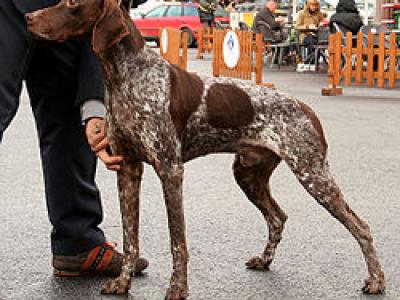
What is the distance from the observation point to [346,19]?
20.8m

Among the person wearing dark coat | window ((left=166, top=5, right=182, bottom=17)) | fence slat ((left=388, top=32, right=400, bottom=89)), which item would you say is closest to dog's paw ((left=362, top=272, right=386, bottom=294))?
fence slat ((left=388, top=32, right=400, bottom=89))

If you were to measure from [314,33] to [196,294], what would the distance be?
19446 mm

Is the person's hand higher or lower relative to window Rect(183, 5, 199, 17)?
higher

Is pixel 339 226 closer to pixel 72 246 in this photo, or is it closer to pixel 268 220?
pixel 268 220

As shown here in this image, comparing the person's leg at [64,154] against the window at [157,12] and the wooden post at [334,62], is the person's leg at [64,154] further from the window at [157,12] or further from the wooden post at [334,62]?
the window at [157,12]

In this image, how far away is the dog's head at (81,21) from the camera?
4004mm

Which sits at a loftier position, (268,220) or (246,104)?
(246,104)

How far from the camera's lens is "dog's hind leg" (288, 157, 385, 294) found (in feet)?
15.1

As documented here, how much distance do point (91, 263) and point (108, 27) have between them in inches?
59.0

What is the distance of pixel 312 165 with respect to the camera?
461 cm

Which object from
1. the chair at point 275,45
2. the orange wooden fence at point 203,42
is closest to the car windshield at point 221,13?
the orange wooden fence at point 203,42

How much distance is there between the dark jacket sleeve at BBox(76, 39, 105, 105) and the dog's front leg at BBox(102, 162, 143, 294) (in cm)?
41

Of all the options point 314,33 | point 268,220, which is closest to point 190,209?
point 268,220

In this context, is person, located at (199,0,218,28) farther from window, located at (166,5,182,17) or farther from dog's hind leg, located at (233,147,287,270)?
dog's hind leg, located at (233,147,287,270)
